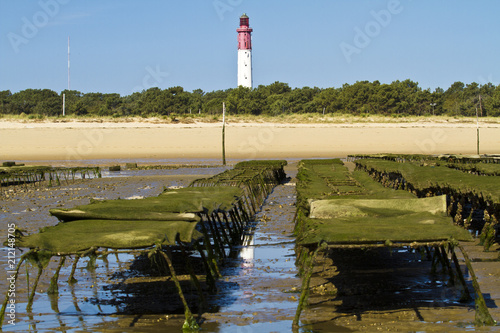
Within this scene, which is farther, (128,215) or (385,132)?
(385,132)

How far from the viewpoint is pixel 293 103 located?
87.4 metres

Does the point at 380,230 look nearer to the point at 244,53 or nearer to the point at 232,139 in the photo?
the point at 232,139

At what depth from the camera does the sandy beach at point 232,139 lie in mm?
49875

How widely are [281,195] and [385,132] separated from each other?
3367 cm

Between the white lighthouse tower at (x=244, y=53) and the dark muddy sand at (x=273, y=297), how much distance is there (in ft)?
286

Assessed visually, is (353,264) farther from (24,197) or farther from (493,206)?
(24,197)

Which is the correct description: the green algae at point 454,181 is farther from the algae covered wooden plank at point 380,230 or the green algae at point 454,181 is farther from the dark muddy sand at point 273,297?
the algae covered wooden plank at point 380,230

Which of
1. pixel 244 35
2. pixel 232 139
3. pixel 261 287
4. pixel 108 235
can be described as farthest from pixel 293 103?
pixel 108 235

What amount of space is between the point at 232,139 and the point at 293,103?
1380 inches

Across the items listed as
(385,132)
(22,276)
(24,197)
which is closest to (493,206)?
(22,276)

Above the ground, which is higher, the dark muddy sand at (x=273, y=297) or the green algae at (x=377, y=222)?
the green algae at (x=377, y=222)

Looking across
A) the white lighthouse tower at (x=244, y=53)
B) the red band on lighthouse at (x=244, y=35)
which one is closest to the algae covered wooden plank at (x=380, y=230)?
the white lighthouse tower at (x=244, y=53)

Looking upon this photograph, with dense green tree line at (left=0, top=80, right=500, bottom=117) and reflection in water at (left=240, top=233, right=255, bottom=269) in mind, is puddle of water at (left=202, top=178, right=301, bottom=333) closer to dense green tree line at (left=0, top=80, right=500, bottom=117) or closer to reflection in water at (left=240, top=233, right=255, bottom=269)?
reflection in water at (left=240, top=233, right=255, bottom=269)

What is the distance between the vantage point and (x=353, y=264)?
38.9 ft
